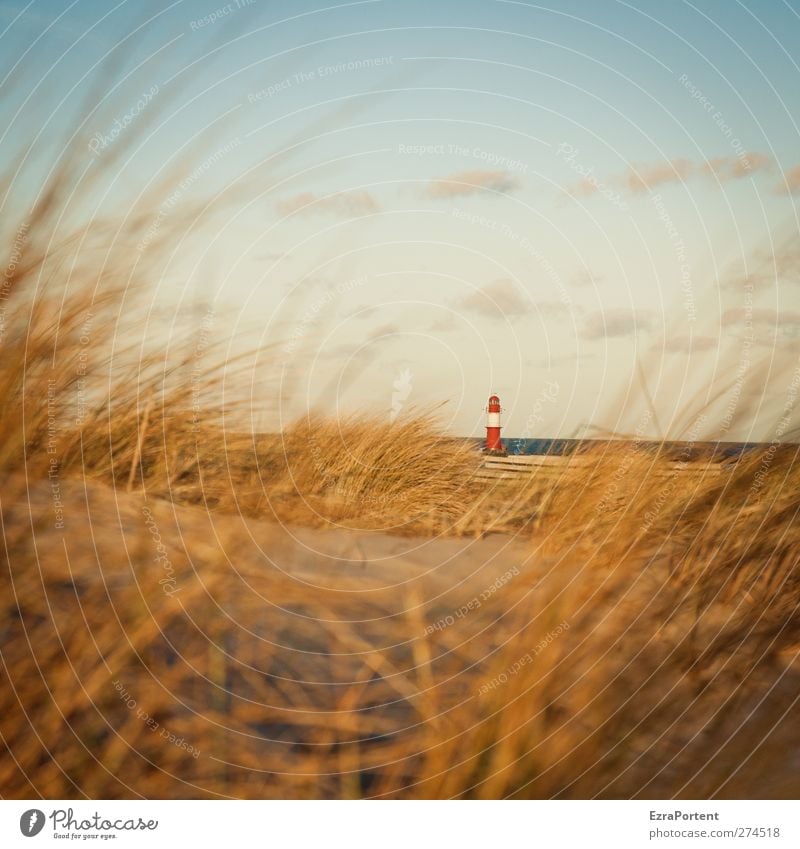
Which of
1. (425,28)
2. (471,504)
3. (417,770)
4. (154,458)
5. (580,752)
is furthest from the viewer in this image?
(471,504)

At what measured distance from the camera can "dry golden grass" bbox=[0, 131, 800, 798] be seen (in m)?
1.27

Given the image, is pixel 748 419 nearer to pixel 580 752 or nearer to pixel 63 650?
pixel 580 752

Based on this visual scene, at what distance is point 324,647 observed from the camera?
179 cm

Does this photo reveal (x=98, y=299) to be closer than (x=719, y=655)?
No

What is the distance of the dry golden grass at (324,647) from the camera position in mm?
1274

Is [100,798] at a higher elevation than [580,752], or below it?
below

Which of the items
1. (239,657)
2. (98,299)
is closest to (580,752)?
(239,657)

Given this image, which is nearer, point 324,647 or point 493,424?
point 324,647

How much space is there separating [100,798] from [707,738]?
113 cm

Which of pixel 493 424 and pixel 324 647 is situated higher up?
pixel 493 424

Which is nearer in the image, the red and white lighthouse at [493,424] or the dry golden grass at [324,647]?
the dry golden grass at [324,647]

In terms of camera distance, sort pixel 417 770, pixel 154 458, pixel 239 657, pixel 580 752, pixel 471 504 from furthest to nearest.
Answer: pixel 471 504 < pixel 154 458 < pixel 239 657 < pixel 417 770 < pixel 580 752

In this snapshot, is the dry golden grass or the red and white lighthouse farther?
the red and white lighthouse

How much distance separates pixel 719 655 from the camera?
1.58 meters
